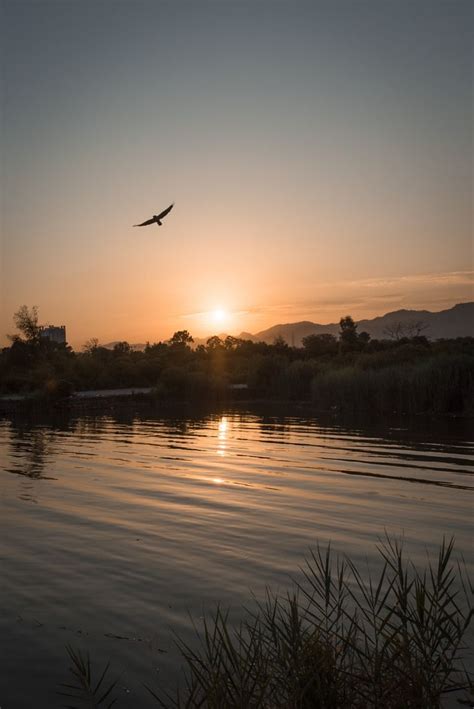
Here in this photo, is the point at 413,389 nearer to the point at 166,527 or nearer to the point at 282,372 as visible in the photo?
the point at 282,372

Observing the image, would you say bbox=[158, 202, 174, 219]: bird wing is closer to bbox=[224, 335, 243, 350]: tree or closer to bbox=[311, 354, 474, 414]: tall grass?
bbox=[311, 354, 474, 414]: tall grass

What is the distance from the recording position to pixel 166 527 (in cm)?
1013

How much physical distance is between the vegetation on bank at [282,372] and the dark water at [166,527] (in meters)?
13.2

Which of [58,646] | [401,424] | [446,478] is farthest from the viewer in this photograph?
[401,424]

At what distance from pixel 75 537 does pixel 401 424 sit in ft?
74.8

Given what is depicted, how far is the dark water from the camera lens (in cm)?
582

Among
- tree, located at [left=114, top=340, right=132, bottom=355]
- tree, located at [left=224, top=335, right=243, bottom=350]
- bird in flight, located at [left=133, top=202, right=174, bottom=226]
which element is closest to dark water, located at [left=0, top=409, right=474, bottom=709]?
bird in flight, located at [left=133, top=202, right=174, bottom=226]

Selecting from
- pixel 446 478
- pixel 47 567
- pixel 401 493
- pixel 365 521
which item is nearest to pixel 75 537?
pixel 47 567

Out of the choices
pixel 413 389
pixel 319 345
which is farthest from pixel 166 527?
pixel 319 345

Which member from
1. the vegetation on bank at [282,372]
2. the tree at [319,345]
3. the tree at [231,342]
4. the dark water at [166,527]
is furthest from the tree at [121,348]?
the dark water at [166,527]

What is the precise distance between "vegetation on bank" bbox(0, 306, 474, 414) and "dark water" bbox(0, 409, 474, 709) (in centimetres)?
1318

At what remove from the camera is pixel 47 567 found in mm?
8008

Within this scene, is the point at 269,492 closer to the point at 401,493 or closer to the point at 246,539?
the point at 401,493

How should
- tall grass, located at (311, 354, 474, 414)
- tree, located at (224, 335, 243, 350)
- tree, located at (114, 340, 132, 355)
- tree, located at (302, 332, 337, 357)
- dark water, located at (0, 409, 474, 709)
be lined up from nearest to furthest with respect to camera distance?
dark water, located at (0, 409, 474, 709) < tall grass, located at (311, 354, 474, 414) < tree, located at (302, 332, 337, 357) < tree, located at (114, 340, 132, 355) < tree, located at (224, 335, 243, 350)
